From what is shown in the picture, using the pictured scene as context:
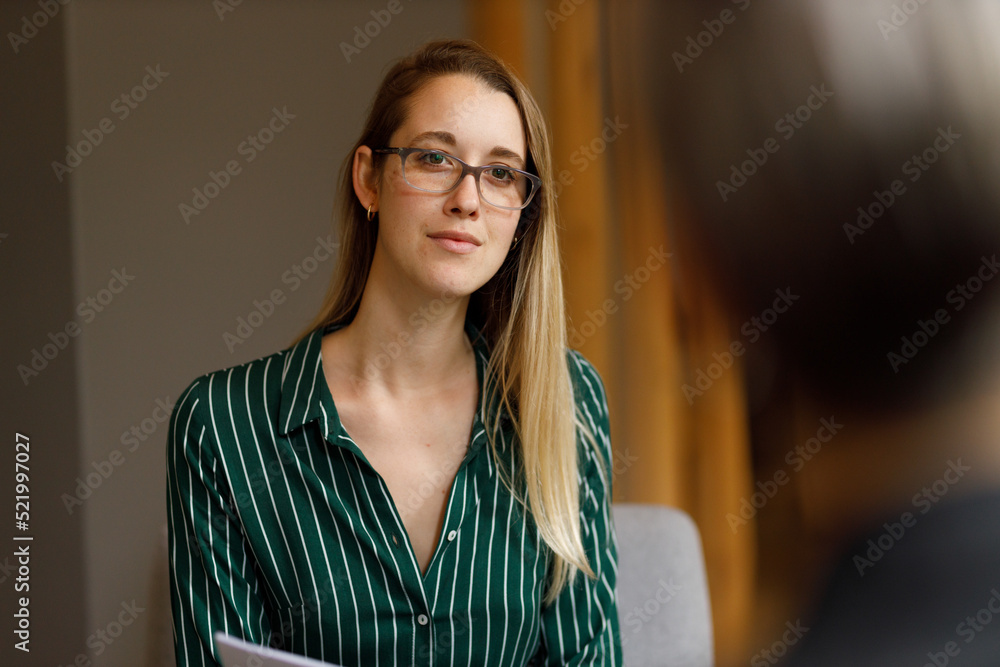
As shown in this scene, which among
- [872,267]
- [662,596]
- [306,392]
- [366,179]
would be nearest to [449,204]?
[366,179]

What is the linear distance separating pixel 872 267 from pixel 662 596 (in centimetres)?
91

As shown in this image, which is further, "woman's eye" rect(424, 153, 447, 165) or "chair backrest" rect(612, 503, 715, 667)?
"chair backrest" rect(612, 503, 715, 667)

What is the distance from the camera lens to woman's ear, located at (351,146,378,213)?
4.33 feet

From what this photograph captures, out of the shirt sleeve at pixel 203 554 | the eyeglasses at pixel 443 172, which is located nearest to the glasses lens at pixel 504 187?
the eyeglasses at pixel 443 172

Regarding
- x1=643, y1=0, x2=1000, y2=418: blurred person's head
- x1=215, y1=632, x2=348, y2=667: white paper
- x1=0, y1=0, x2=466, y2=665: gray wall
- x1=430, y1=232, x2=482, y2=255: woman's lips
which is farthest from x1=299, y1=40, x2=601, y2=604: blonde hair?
x1=0, y1=0, x2=466, y2=665: gray wall

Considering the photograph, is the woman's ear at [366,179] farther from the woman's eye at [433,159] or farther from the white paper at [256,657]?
the white paper at [256,657]

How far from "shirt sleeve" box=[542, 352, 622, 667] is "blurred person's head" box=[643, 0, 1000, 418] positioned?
80cm

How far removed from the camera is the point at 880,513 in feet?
6.48

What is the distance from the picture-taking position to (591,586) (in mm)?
1396

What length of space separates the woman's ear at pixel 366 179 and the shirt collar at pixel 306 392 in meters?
0.23

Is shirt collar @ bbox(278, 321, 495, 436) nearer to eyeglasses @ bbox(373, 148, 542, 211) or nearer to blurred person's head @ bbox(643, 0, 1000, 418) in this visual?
eyeglasses @ bbox(373, 148, 542, 211)

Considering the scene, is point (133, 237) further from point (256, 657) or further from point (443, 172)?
point (256, 657)

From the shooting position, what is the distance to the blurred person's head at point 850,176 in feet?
5.79

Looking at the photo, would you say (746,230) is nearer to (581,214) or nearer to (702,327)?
(702,327)
